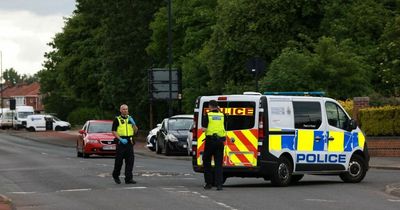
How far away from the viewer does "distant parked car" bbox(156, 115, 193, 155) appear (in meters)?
35.8

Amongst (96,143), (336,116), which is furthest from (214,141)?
(96,143)

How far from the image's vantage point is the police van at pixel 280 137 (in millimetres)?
19172

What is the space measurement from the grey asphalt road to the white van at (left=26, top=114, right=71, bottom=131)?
193 feet

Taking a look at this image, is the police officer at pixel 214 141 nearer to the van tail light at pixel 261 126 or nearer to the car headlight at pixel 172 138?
the van tail light at pixel 261 126

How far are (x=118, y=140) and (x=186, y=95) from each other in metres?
26.5

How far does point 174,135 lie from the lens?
3606 centimetres

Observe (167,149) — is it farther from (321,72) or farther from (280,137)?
(280,137)

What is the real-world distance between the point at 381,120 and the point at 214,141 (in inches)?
583

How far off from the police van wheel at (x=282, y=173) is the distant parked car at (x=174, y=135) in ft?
53.2

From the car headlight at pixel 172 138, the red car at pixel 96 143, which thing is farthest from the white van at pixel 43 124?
the red car at pixel 96 143

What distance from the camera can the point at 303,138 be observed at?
65.5 ft

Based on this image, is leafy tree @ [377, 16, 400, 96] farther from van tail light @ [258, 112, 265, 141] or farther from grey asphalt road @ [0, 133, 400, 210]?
van tail light @ [258, 112, 265, 141]

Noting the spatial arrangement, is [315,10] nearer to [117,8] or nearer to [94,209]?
[117,8]

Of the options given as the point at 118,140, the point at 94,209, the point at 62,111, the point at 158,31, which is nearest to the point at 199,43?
the point at 158,31
